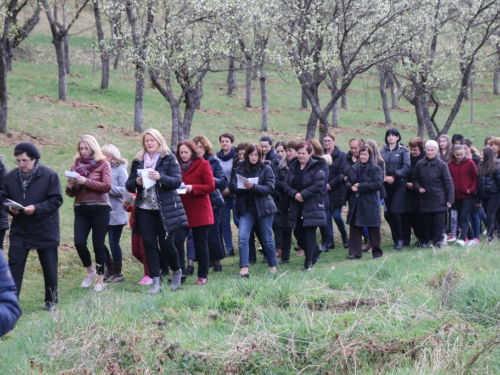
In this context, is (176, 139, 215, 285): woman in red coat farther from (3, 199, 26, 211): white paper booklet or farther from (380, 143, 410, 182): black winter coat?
(380, 143, 410, 182): black winter coat

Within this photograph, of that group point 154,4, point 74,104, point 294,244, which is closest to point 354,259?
point 294,244

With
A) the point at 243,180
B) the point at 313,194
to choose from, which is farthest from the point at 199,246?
the point at 313,194

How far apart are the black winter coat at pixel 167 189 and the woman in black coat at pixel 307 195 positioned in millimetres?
2272

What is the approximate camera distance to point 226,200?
42.6ft

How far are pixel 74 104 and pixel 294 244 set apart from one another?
51.9 feet

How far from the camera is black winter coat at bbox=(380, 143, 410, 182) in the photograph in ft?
44.0

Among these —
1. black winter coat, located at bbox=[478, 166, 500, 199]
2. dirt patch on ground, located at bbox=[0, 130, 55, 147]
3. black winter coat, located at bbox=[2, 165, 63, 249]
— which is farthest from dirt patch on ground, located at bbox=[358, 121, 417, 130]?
black winter coat, located at bbox=[2, 165, 63, 249]

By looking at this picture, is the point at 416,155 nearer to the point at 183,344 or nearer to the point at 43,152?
the point at 183,344

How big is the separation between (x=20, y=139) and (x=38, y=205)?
12203 mm

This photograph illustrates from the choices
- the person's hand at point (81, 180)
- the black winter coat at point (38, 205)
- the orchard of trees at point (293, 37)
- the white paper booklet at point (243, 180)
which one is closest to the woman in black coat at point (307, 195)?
the white paper booklet at point (243, 180)

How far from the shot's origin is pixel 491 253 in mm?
10188

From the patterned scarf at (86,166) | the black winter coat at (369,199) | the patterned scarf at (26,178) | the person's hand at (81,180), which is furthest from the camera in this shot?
the black winter coat at (369,199)

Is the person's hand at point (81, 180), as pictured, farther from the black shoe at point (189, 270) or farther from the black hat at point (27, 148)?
the black shoe at point (189, 270)

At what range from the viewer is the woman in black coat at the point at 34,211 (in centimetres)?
866
